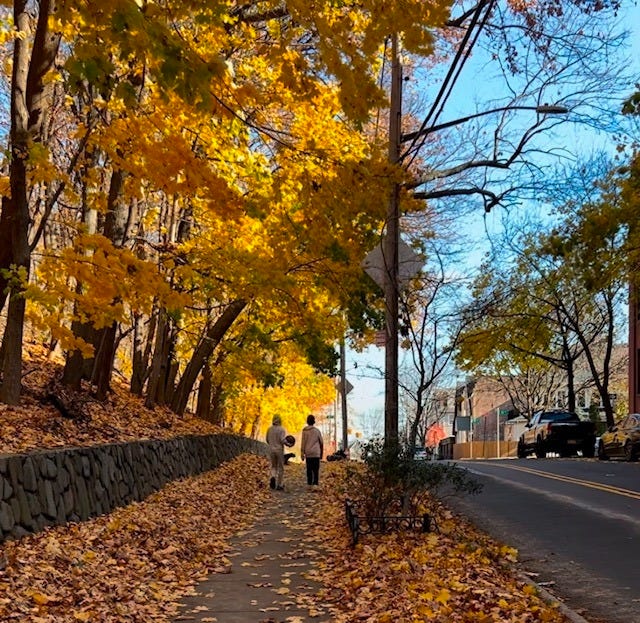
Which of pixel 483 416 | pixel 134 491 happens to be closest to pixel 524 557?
pixel 134 491

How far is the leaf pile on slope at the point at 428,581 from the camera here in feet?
21.3

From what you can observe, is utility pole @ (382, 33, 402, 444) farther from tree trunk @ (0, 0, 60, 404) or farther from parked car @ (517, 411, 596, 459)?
parked car @ (517, 411, 596, 459)

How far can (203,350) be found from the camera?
23.5 metres

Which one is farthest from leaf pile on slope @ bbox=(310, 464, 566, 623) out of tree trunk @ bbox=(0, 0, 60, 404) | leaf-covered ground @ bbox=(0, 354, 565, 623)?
tree trunk @ bbox=(0, 0, 60, 404)

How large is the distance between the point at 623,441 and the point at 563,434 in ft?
17.7

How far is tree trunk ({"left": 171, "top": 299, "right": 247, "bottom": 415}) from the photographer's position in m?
22.3

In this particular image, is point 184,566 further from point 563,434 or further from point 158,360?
point 563,434

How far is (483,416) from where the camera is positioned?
3986 inches

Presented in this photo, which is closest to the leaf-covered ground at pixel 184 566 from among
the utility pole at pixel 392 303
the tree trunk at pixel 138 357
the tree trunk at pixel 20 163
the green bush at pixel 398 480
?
the green bush at pixel 398 480

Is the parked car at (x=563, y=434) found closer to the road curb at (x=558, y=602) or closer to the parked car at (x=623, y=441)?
the parked car at (x=623, y=441)

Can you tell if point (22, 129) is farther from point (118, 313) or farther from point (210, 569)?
point (210, 569)

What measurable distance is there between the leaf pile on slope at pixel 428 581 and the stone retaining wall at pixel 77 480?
114 inches

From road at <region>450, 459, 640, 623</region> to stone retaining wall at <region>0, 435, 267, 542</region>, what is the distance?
16.2 ft

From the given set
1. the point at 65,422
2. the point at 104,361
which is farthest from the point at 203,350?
the point at 65,422
